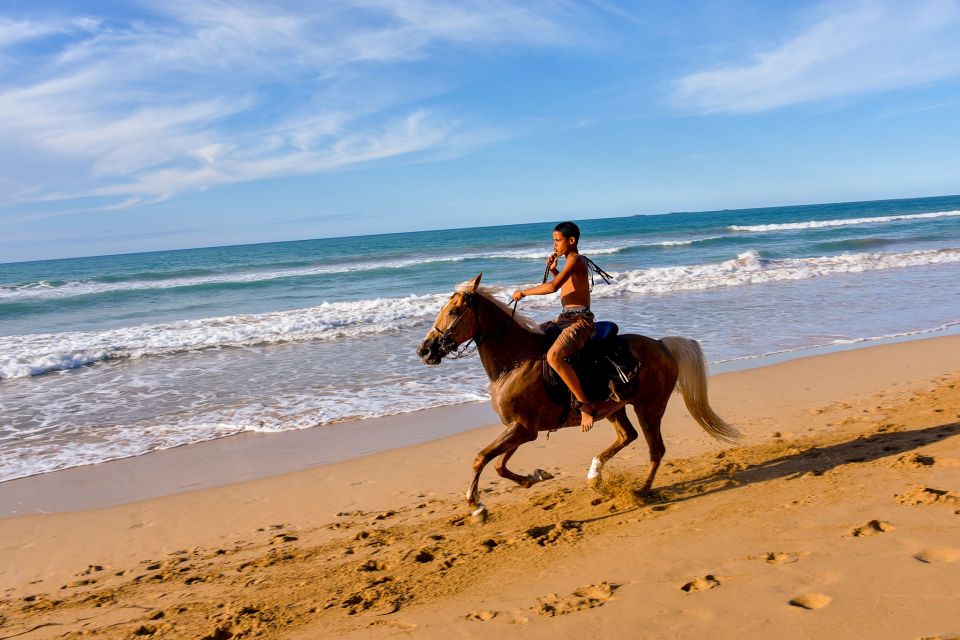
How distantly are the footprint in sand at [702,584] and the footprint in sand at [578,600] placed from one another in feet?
1.33

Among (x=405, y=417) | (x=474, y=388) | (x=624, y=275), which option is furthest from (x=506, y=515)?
(x=624, y=275)

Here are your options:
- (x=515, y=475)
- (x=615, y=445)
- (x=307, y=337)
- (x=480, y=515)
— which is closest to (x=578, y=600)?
(x=480, y=515)

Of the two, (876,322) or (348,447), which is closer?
(348,447)

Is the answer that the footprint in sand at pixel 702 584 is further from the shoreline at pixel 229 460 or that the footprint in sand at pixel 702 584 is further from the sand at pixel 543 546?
the shoreline at pixel 229 460

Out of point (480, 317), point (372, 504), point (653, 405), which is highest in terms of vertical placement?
point (480, 317)

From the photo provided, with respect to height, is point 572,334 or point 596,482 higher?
point 572,334

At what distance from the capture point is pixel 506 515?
223 inches

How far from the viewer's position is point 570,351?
5586 mm

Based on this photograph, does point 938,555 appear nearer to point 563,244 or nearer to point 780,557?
point 780,557

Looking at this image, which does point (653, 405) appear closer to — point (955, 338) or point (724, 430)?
point (724, 430)

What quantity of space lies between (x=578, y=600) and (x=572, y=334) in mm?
2238

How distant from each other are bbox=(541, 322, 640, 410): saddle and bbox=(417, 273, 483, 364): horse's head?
0.72 m

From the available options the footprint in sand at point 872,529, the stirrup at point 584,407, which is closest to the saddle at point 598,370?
the stirrup at point 584,407

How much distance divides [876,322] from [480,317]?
12.1 m
